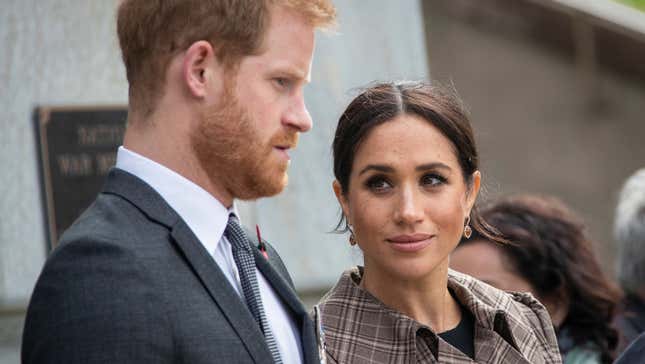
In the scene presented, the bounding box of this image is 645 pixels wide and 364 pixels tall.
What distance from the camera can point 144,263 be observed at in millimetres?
2176

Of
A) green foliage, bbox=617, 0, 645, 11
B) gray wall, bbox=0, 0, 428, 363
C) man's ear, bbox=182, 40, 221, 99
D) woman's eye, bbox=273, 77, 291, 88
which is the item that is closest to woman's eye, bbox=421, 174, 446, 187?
woman's eye, bbox=273, 77, 291, 88

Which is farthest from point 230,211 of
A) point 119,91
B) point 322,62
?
point 322,62

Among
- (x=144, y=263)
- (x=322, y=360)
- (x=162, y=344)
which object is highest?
(x=144, y=263)

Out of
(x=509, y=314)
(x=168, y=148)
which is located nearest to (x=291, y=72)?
(x=168, y=148)

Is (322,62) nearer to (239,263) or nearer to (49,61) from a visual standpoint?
(49,61)

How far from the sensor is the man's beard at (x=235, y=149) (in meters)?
2.33

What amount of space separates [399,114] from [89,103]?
181 centimetres

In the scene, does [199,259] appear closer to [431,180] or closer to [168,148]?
[168,148]

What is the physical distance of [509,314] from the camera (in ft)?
10.1

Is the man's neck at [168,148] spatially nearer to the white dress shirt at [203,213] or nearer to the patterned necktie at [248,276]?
the white dress shirt at [203,213]

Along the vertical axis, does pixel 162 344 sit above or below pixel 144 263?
below

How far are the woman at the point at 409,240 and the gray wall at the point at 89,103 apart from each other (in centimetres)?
143

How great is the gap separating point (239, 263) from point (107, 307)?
45 cm

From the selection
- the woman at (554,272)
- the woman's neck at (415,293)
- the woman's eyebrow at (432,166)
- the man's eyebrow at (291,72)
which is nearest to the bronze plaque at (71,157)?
the woman at (554,272)
